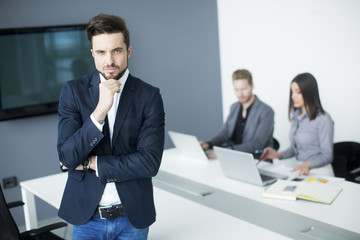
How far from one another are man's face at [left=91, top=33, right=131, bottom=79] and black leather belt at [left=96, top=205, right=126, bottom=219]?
0.48 meters

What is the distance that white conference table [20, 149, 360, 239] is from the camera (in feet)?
6.59

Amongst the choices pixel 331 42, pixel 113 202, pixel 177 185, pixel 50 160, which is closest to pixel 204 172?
pixel 177 185

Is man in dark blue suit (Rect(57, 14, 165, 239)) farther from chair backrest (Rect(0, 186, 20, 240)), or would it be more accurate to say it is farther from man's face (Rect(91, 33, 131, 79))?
chair backrest (Rect(0, 186, 20, 240))

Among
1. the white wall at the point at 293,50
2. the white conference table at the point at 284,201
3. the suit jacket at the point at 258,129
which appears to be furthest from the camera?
the white wall at the point at 293,50

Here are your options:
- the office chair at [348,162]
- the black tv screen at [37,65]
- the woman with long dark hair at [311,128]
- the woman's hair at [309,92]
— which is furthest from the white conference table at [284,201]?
the black tv screen at [37,65]

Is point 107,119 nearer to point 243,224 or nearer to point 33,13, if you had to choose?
point 243,224

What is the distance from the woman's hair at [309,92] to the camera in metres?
3.17

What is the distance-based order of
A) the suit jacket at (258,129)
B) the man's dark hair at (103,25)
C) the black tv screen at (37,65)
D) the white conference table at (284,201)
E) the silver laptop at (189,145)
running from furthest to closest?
the black tv screen at (37,65), the suit jacket at (258,129), the silver laptop at (189,145), the white conference table at (284,201), the man's dark hair at (103,25)

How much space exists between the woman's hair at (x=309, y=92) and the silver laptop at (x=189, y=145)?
0.88m

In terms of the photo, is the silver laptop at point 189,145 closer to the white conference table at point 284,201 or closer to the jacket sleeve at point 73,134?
the white conference table at point 284,201

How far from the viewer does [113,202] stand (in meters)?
1.54

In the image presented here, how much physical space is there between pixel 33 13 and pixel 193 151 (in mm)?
2145

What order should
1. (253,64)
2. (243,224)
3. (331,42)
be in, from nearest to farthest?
(243,224) → (331,42) → (253,64)

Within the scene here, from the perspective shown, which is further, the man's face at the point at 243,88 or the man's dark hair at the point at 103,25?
the man's face at the point at 243,88
